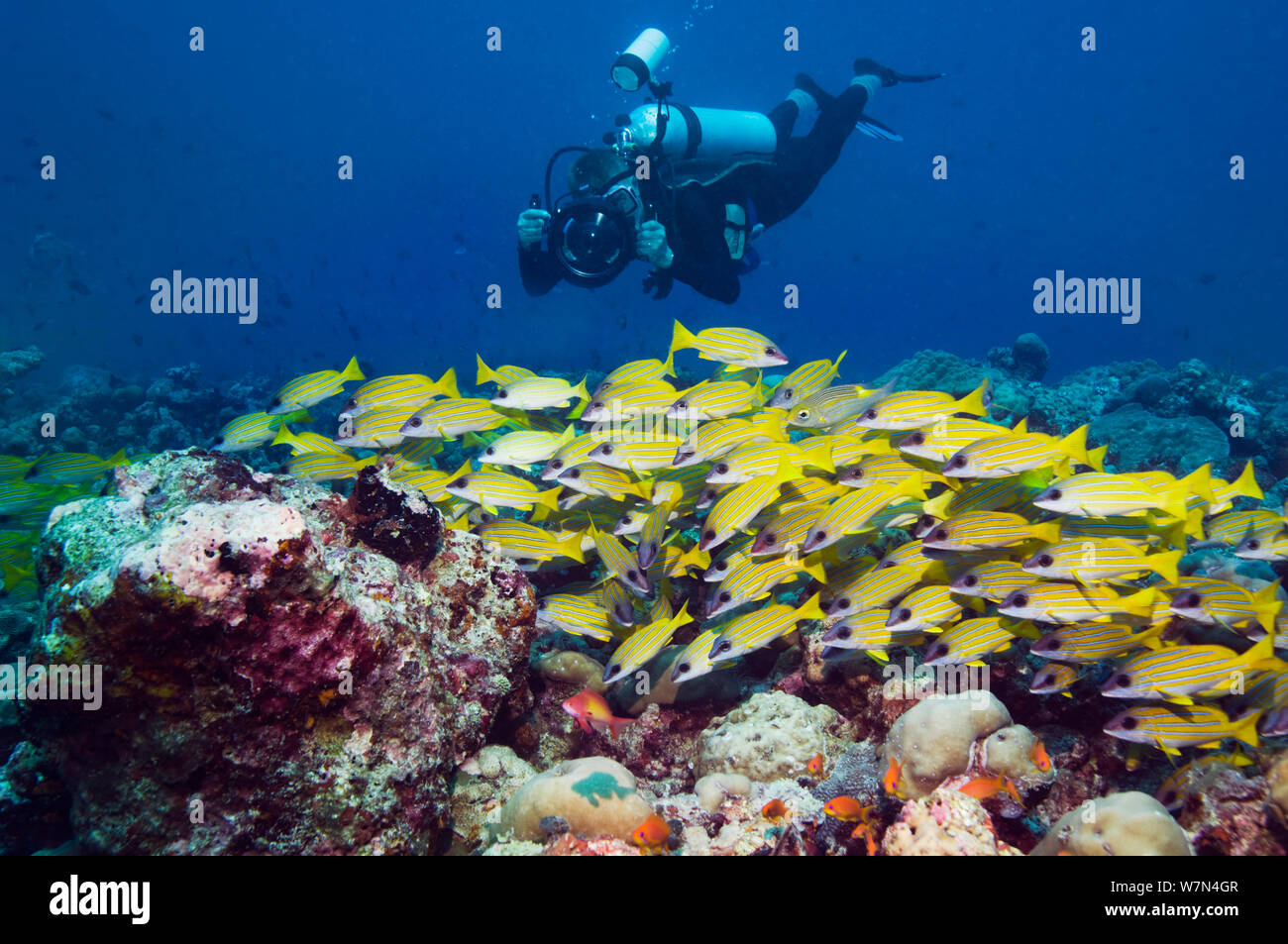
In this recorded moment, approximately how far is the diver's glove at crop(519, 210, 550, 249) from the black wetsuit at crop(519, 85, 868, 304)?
0.71 ft

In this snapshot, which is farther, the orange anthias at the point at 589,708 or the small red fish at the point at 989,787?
the orange anthias at the point at 589,708

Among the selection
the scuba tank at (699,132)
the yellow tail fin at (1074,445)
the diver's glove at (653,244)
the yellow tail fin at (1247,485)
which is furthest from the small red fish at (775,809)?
the scuba tank at (699,132)

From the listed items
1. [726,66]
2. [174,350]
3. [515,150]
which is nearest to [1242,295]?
[726,66]

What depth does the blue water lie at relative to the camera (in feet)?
268

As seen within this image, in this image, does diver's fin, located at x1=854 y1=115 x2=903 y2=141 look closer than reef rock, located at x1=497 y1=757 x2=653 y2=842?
No

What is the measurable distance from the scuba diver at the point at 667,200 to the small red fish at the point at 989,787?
7.48 m

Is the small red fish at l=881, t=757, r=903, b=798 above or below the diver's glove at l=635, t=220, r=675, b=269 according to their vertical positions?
below

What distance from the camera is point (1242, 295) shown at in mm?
105625

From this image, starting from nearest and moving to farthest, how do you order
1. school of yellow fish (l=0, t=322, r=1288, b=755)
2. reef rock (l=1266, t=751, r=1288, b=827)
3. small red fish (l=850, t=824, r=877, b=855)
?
reef rock (l=1266, t=751, r=1288, b=827) → small red fish (l=850, t=824, r=877, b=855) → school of yellow fish (l=0, t=322, r=1288, b=755)

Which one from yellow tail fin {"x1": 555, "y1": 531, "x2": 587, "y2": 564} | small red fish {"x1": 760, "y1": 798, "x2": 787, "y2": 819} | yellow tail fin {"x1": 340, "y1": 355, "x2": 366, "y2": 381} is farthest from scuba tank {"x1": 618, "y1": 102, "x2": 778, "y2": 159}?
small red fish {"x1": 760, "y1": 798, "x2": 787, "y2": 819}

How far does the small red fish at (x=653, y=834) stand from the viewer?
2537 millimetres

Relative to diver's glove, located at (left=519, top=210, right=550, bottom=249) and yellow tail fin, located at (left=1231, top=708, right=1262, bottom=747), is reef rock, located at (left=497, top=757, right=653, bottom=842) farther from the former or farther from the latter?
diver's glove, located at (left=519, top=210, right=550, bottom=249)

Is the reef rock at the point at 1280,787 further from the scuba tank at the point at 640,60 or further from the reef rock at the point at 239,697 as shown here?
the scuba tank at the point at 640,60
